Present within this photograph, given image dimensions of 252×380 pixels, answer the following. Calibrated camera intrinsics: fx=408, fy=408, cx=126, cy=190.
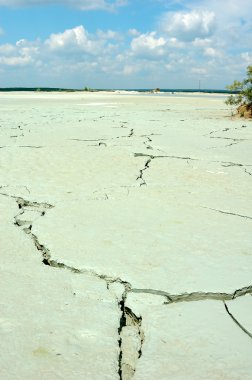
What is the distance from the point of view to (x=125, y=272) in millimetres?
1324

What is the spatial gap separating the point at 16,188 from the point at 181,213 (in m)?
0.97

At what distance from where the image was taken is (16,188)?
232 centimetres

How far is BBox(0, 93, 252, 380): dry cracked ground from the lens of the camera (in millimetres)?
919

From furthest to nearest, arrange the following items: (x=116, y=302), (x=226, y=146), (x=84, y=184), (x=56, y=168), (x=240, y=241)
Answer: (x=226, y=146) → (x=56, y=168) → (x=84, y=184) → (x=240, y=241) → (x=116, y=302)

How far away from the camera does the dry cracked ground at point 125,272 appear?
92cm

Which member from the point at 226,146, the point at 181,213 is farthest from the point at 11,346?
the point at 226,146

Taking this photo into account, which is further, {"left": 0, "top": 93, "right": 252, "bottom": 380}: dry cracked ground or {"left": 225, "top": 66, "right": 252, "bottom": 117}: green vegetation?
{"left": 225, "top": 66, "right": 252, "bottom": 117}: green vegetation

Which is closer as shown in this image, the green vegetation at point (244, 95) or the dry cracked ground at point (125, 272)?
the dry cracked ground at point (125, 272)

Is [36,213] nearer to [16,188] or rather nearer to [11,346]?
[16,188]

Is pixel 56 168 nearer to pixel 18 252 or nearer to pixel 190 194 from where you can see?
pixel 190 194

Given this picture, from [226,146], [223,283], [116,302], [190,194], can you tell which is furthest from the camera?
[226,146]

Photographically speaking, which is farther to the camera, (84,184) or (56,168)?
(56,168)

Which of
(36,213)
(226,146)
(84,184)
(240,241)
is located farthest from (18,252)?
(226,146)

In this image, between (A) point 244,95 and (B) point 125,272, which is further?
(A) point 244,95
